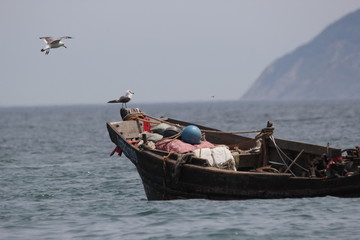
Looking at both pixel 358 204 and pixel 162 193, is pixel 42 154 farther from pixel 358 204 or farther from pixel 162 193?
pixel 358 204

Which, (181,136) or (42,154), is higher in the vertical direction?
(181,136)

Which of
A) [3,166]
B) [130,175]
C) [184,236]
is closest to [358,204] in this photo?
[184,236]

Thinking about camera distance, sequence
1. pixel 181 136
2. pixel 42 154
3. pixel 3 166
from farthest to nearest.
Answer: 1. pixel 42 154
2. pixel 3 166
3. pixel 181 136

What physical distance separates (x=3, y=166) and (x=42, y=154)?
22.0 feet

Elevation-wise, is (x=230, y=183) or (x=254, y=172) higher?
(x=254, y=172)

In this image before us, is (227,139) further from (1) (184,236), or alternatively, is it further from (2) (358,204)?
(1) (184,236)

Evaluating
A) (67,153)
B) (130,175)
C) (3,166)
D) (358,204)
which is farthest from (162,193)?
(67,153)

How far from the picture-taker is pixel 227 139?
68.2 feet

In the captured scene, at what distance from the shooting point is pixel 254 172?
1535 centimetres

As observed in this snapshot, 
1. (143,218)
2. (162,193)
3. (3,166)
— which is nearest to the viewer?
(143,218)

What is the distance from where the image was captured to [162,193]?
54.2 feet

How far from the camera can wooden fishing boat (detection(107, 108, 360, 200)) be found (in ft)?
49.2

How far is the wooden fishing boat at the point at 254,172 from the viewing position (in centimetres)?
1498

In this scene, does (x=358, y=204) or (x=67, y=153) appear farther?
(x=67, y=153)
